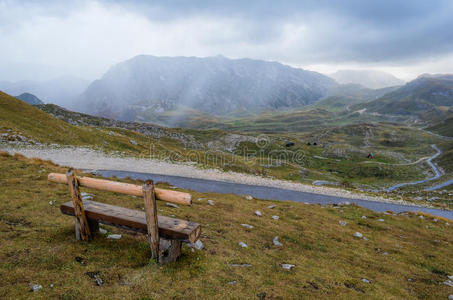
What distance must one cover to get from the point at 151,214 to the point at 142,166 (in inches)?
1151

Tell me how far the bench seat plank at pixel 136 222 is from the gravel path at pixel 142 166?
24.6 m

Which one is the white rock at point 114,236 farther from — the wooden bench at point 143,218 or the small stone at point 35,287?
the small stone at point 35,287

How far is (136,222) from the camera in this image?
7.99m

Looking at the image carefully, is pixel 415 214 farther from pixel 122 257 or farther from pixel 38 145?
pixel 38 145

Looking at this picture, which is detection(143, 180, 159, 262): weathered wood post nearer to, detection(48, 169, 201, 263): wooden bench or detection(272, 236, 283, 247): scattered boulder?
detection(48, 169, 201, 263): wooden bench

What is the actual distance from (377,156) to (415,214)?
5294 inches

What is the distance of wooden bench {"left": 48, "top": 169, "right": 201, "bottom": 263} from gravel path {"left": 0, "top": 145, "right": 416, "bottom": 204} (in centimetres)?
2449

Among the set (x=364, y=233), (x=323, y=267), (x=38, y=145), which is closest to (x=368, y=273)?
(x=323, y=267)

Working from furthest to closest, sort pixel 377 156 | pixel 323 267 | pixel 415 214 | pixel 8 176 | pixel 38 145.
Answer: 1. pixel 377 156
2. pixel 38 145
3. pixel 415 214
4. pixel 8 176
5. pixel 323 267

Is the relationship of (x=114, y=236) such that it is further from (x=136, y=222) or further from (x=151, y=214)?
(x=151, y=214)

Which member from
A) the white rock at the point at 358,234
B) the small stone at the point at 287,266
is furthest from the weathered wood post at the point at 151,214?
the white rock at the point at 358,234

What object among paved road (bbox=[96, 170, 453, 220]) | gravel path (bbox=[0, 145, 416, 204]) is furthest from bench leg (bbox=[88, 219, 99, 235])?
gravel path (bbox=[0, 145, 416, 204])

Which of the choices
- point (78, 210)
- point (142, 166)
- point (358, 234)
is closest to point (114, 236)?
point (78, 210)

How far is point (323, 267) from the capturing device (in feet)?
34.3
